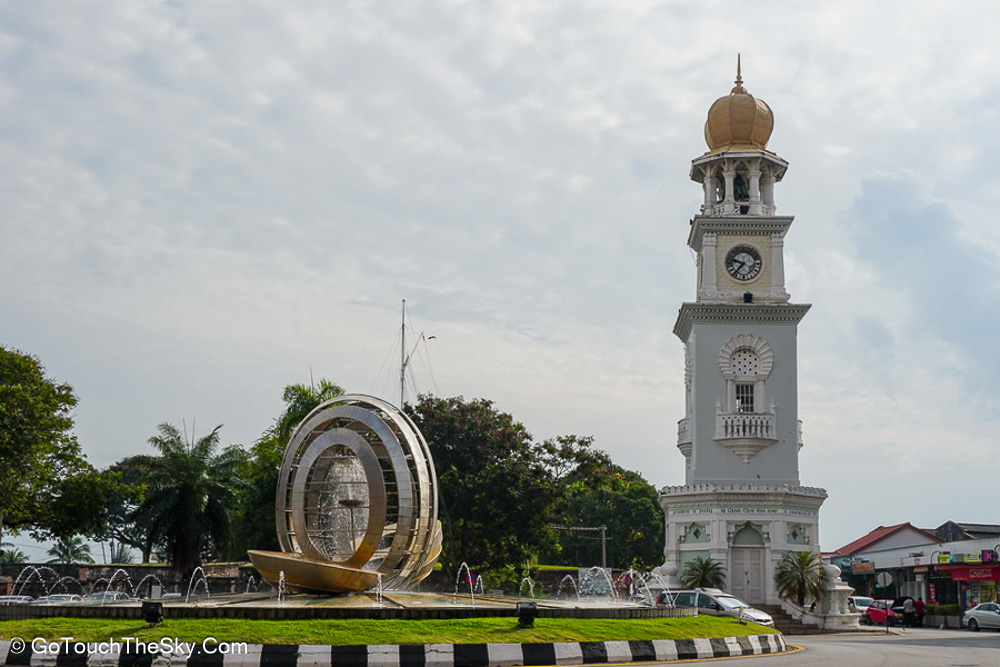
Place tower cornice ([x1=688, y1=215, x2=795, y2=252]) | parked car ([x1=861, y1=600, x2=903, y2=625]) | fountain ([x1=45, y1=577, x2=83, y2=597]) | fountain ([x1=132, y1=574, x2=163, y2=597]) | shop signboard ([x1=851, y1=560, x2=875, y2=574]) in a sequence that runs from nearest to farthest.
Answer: fountain ([x1=132, y1=574, x2=163, y2=597]) < parked car ([x1=861, y1=600, x2=903, y2=625]) < fountain ([x1=45, y1=577, x2=83, y2=597]) < tower cornice ([x1=688, y1=215, x2=795, y2=252]) < shop signboard ([x1=851, y1=560, x2=875, y2=574])

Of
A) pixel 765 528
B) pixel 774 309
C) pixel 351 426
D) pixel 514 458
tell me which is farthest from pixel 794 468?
pixel 351 426

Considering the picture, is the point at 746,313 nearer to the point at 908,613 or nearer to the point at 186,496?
the point at 908,613

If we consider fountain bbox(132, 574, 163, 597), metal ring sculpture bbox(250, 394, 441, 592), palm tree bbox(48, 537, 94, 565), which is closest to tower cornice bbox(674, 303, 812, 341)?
fountain bbox(132, 574, 163, 597)

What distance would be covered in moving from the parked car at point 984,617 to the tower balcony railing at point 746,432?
1041 centimetres

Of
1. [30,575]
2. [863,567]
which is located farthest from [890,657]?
[863,567]

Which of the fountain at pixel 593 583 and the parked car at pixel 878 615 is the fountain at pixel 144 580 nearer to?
the fountain at pixel 593 583

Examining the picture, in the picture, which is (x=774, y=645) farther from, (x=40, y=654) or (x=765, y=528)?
(x=765, y=528)

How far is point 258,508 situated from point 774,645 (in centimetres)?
2848

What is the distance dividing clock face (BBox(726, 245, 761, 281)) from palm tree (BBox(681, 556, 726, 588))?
1304 centimetres

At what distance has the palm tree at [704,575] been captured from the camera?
4541cm

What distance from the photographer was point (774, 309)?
49.6 meters

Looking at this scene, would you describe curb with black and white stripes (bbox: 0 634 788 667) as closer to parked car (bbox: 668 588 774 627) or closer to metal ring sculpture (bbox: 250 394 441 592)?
metal ring sculpture (bbox: 250 394 441 592)

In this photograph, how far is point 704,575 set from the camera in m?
45.5

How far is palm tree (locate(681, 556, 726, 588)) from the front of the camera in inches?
1788
